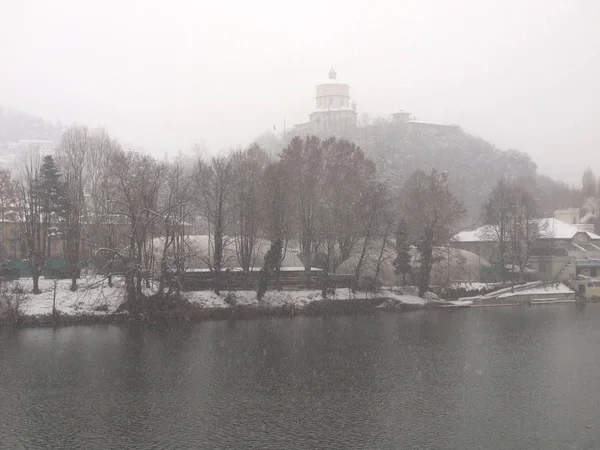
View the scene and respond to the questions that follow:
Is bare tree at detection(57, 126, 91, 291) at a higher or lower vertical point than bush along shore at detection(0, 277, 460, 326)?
higher

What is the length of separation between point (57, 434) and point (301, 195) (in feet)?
96.0

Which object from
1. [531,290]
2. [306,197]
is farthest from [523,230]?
[306,197]

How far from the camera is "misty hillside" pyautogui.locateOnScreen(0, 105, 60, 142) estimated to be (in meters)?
152

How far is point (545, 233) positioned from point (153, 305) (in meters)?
41.4

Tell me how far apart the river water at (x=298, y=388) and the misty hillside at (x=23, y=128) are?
139324 mm

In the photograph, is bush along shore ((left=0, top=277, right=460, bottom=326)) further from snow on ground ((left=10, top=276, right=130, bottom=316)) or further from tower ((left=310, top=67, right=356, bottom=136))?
tower ((left=310, top=67, right=356, bottom=136))

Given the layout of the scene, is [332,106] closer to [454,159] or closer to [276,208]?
[454,159]

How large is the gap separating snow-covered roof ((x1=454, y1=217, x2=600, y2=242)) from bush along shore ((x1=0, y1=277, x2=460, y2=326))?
18.1 meters

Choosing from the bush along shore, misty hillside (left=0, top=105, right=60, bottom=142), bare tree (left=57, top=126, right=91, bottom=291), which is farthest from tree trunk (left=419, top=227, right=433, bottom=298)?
misty hillside (left=0, top=105, right=60, bottom=142)

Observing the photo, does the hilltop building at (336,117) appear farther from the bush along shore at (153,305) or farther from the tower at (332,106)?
the bush along shore at (153,305)

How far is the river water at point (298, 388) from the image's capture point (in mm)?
14609

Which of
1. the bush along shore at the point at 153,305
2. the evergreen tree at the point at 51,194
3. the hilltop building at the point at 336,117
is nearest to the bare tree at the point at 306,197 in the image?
the bush along shore at the point at 153,305

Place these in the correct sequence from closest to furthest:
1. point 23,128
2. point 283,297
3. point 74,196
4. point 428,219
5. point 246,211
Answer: point 283,297, point 74,196, point 246,211, point 428,219, point 23,128

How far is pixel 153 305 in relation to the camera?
32.5 m
